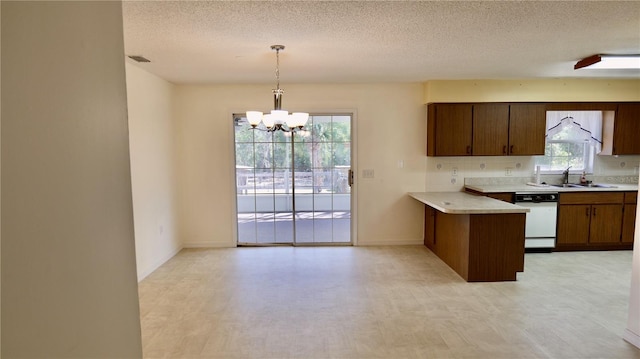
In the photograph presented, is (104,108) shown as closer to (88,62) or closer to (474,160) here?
(88,62)

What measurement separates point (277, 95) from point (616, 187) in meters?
4.75

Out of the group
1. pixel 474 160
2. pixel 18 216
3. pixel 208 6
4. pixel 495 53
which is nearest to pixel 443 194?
pixel 474 160

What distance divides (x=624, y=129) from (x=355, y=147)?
380 centimetres

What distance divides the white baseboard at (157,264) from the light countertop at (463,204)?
337 centimetres

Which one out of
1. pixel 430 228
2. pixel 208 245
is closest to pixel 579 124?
pixel 430 228

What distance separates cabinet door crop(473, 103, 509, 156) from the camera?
4801 millimetres

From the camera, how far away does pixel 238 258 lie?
15.2 feet

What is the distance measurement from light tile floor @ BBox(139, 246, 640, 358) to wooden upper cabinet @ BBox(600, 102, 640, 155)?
1.60m

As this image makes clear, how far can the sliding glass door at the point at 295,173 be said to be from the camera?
5125 mm

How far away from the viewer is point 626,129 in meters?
4.95

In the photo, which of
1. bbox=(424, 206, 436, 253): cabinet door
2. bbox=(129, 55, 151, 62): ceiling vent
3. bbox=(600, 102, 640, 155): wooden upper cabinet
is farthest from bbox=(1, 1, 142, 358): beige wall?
bbox=(600, 102, 640, 155): wooden upper cabinet

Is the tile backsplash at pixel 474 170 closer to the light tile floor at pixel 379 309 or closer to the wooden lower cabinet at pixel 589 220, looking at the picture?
the wooden lower cabinet at pixel 589 220

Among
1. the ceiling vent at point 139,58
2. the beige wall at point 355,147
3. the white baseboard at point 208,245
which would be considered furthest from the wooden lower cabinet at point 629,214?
the ceiling vent at point 139,58

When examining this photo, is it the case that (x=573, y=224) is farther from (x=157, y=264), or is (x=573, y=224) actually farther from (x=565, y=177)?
(x=157, y=264)
